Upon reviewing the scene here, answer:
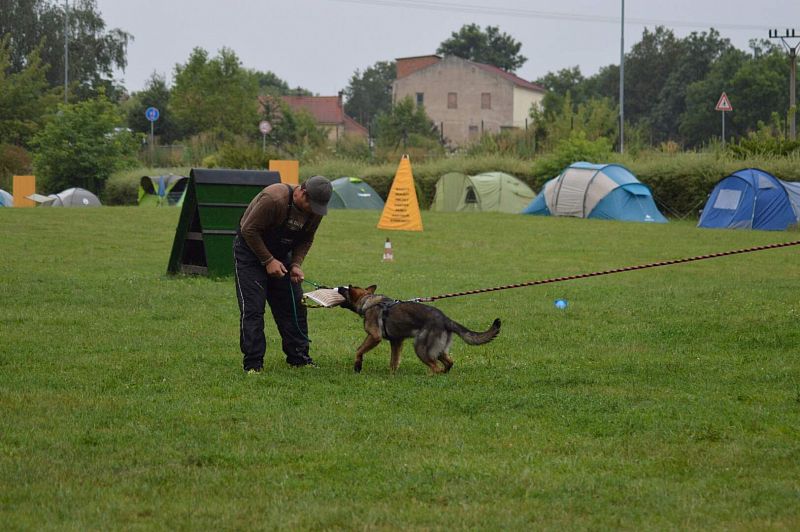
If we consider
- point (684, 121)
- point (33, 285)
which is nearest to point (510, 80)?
point (684, 121)

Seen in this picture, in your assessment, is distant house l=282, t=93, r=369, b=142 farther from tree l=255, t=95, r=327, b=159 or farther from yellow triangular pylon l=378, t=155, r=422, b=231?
yellow triangular pylon l=378, t=155, r=422, b=231

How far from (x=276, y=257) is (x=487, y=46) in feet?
320

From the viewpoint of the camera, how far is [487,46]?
103 m

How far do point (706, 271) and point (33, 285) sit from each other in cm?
1127

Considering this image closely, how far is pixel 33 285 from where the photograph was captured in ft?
47.0

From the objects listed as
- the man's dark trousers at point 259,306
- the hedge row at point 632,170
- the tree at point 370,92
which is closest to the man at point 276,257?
the man's dark trousers at point 259,306

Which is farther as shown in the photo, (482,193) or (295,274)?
(482,193)

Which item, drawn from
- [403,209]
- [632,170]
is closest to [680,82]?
[632,170]

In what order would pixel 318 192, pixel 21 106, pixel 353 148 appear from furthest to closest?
→ pixel 353 148 → pixel 21 106 → pixel 318 192

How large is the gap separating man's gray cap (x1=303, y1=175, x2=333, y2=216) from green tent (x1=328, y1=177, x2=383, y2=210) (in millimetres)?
31210

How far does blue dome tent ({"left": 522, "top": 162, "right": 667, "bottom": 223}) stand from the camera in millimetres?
34219

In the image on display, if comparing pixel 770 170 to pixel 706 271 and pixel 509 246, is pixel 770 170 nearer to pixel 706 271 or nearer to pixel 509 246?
pixel 509 246

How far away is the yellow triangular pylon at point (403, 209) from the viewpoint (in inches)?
1083

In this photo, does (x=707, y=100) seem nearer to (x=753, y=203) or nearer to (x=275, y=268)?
(x=753, y=203)
